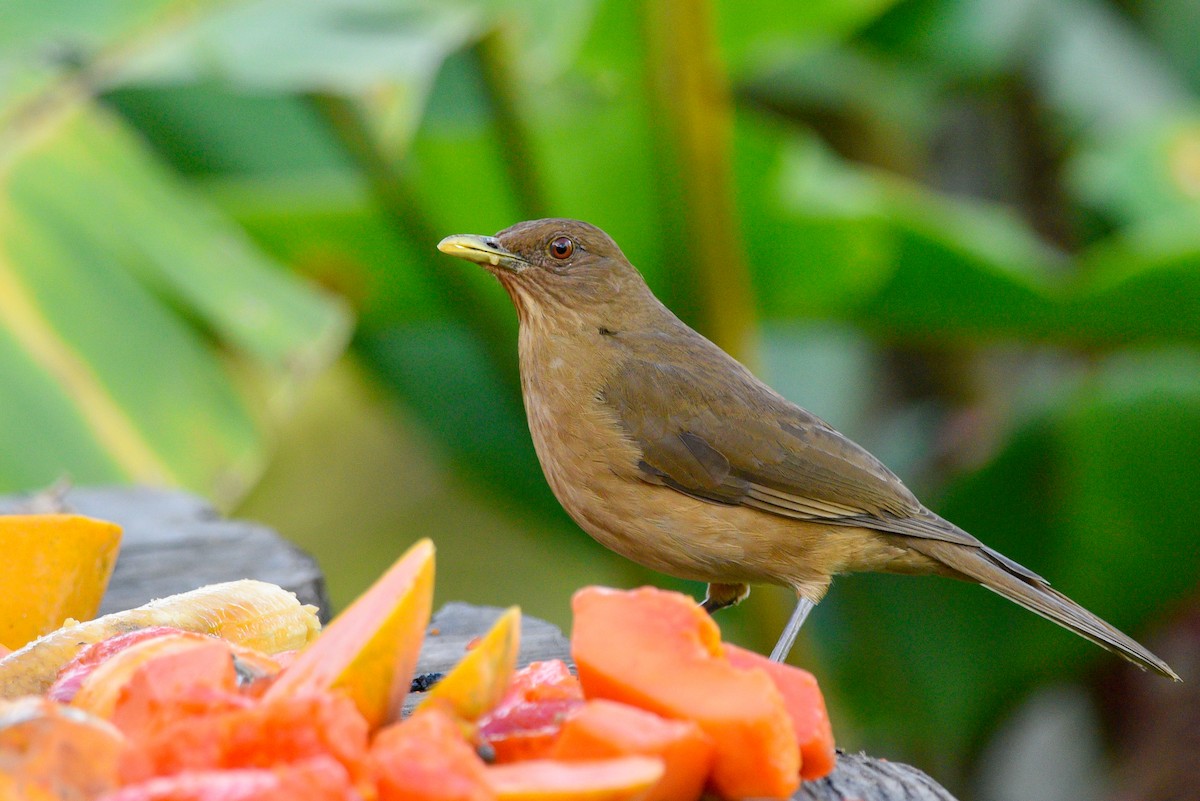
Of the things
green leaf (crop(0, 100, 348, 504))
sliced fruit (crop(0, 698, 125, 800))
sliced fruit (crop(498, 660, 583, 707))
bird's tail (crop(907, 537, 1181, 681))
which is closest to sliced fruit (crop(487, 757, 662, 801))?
sliced fruit (crop(498, 660, 583, 707))

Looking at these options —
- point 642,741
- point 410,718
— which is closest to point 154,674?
point 410,718

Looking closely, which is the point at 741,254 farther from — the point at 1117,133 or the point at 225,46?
the point at 1117,133

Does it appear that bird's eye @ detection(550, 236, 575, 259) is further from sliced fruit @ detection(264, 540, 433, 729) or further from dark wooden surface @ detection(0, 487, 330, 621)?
sliced fruit @ detection(264, 540, 433, 729)

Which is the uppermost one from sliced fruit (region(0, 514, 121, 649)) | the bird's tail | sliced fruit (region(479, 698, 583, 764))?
the bird's tail

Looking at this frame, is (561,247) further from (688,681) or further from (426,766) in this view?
(426,766)

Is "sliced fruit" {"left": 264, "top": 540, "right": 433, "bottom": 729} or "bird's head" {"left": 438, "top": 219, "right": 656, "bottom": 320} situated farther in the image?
"bird's head" {"left": 438, "top": 219, "right": 656, "bottom": 320}

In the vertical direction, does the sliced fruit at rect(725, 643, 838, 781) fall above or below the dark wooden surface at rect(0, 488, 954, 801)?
above

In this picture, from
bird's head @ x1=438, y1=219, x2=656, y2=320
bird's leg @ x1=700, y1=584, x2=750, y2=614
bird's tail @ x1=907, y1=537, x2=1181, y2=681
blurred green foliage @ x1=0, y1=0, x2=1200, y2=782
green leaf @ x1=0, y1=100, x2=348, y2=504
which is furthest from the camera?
blurred green foliage @ x1=0, y1=0, x2=1200, y2=782

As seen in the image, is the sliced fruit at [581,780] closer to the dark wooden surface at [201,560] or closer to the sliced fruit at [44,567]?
the dark wooden surface at [201,560]

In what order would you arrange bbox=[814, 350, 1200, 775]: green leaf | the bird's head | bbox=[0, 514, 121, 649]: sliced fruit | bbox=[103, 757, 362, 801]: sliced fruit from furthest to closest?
bbox=[814, 350, 1200, 775]: green leaf < the bird's head < bbox=[0, 514, 121, 649]: sliced fruit < bbox=[103, 757, 362, 801]: sliced fruit
